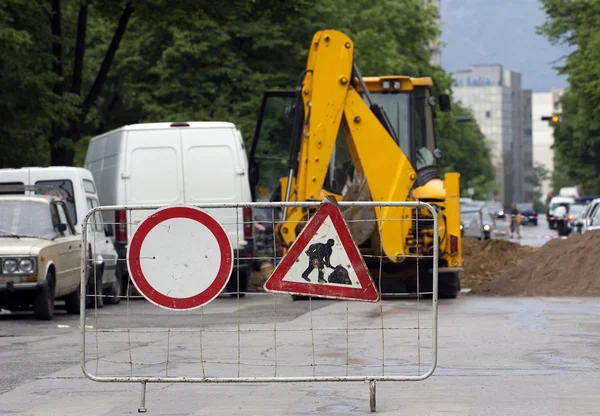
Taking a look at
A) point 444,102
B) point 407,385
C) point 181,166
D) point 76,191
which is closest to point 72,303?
point 76,191

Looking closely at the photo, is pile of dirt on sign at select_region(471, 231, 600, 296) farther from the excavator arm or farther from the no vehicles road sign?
the no vehicles road sign

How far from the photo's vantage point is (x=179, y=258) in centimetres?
882

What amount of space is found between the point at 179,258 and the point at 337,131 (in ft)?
41.1

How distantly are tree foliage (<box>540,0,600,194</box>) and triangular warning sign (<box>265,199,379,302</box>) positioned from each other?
136 ft

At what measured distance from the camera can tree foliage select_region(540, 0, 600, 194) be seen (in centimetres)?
5172

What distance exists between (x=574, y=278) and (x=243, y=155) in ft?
19.6

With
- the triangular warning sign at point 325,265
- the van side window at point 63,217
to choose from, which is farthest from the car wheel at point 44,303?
the triangular warning sign at point 325,265

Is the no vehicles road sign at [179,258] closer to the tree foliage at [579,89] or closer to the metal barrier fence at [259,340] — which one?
the metal barrier fence at [259,340]

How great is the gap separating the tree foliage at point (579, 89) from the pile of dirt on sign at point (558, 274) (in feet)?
80.7

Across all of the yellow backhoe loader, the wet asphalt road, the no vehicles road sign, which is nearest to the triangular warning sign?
the no vehicles road sign

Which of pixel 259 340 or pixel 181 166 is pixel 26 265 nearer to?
pixel 259 340

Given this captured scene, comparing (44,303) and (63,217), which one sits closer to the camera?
(44,303)

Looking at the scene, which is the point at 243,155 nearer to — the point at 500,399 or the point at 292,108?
the point at 292,108

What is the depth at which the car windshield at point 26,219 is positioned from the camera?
1867 centimetres
